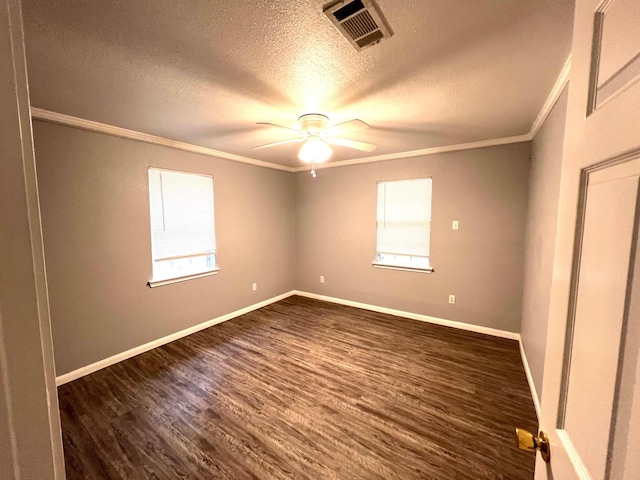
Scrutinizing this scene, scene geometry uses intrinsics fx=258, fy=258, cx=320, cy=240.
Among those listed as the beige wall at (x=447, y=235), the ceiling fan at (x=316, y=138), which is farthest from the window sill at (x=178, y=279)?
the ceiling fan at (x=316, y=138)

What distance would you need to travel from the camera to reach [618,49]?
0.52 meters

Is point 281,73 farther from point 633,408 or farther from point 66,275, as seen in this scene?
point 66,275

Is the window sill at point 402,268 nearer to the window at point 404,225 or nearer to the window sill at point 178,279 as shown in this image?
the window at point 404,225

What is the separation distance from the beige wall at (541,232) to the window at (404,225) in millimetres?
1157


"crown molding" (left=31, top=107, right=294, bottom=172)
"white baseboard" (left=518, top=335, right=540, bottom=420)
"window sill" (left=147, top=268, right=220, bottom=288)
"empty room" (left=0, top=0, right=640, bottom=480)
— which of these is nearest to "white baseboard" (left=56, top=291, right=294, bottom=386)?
"empty room" (left=0, top=0, right=640, bottom=480)

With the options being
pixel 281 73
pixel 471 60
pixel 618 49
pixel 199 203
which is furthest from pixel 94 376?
pixel 471 60

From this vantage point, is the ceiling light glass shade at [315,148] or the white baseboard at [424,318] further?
the white baseboard at [424,318]

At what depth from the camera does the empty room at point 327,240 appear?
1.61 feet

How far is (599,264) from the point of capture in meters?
0.55

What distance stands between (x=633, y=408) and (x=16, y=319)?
3.24 feet

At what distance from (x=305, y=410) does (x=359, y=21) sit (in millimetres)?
2515

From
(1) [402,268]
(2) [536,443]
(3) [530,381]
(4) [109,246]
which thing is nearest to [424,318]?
(1) [402,268]

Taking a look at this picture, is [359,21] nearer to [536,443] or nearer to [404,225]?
[536,443]

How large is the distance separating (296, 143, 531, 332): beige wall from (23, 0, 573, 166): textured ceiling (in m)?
0.84
